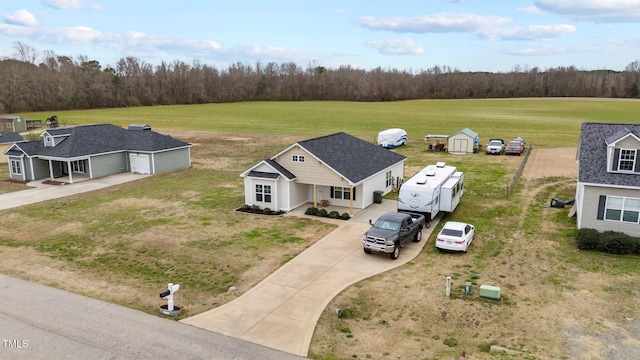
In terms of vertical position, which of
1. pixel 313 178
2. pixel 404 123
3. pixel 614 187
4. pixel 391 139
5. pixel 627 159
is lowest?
pixel 391 139

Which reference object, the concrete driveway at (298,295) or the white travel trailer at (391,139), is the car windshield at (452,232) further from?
the white travel trailer at (391,139)

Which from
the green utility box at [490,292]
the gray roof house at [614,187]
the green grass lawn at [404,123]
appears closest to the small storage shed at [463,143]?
the green grass lawn at [404,123]

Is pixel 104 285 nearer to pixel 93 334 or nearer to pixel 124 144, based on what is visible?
pixel 93 334

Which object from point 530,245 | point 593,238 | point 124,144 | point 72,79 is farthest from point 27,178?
point 72,79

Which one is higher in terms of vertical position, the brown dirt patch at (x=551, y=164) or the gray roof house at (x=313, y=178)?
the gray roof house at (x=313, y=178)

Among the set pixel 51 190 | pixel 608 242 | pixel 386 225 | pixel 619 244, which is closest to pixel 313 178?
pixel 386 225

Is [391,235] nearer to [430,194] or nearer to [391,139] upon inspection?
[430,194]
